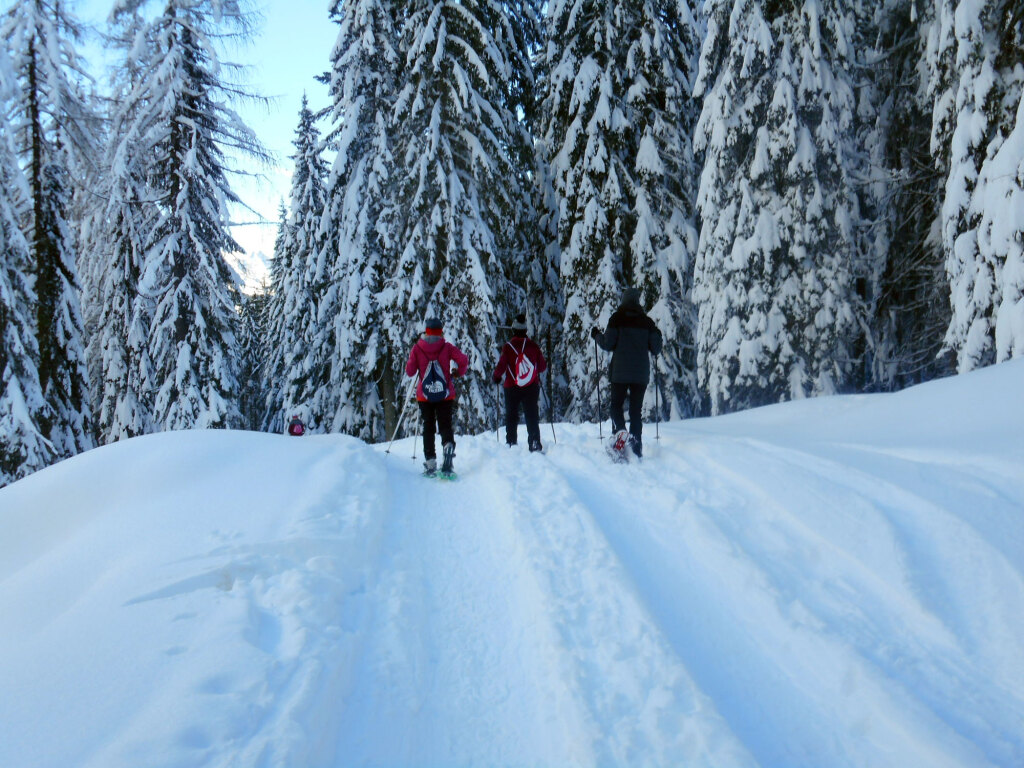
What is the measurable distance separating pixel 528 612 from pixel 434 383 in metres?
4.25

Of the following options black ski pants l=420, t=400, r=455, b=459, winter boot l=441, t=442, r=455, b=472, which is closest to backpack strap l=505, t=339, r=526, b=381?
black ski pants l=420, t=400, r=455, b=459

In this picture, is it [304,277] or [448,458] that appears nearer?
[448,458]

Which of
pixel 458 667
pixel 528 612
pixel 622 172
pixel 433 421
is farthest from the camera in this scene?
pixel 622 172

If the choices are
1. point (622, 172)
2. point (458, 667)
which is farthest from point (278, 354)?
point (458, 667)

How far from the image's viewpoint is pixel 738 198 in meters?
12.7

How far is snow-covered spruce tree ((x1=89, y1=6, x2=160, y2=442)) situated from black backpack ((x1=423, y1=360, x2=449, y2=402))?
10.2 metres

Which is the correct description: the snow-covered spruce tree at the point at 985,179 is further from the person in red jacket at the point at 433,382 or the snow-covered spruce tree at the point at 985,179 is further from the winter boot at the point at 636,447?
the person in red jacket at the point at 433,382

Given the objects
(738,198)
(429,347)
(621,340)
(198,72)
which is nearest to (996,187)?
(738,198)

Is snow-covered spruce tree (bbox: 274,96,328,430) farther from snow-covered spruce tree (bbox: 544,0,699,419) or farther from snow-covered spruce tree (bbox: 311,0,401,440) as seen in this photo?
snow-covered spruce tree (bbox: 544,0,699,419)

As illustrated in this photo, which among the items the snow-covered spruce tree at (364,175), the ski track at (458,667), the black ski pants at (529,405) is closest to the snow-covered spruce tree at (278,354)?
the snow-covered spruce tree at (364,175)

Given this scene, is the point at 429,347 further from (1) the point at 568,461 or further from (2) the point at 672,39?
(2) the point at 672,39

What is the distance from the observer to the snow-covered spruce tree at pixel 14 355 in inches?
404

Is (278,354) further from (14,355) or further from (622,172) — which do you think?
(622,172)

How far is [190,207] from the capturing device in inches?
551
